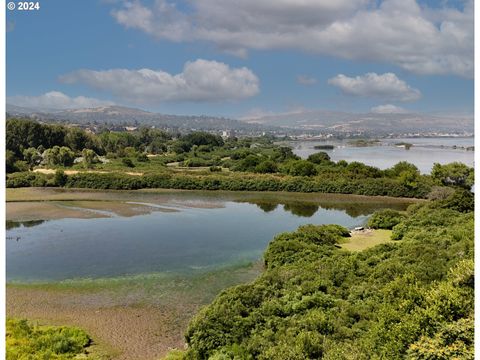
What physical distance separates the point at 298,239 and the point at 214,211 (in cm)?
1666

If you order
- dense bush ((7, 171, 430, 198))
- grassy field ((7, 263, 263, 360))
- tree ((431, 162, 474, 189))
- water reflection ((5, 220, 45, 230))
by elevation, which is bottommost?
grassy field ((7, 263, 263, 360))

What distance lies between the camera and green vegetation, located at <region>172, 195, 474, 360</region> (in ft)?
29.6

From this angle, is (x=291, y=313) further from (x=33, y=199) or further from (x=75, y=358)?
(x=33, y=199)

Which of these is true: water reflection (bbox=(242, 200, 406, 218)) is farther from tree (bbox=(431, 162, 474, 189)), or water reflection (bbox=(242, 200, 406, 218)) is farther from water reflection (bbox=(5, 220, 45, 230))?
water reflection (bbox=(5, 220, 45, 230))

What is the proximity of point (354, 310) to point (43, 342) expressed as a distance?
9.16 meters

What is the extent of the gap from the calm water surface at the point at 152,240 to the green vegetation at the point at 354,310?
752 centimetres

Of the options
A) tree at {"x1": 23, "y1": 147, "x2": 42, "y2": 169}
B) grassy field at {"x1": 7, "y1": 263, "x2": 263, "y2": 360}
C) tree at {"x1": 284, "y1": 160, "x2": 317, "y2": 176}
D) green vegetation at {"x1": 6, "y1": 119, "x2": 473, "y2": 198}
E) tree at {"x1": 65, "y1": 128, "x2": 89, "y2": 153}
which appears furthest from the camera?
tree at {"x1": 65, "y1": 128, "x2": 89, "y2": 153}

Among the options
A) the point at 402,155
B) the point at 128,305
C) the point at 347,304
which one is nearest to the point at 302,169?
the point at 128,305

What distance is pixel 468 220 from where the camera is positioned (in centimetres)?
2466

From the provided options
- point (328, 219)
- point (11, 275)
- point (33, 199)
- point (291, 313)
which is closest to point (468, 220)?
point (328, 219)

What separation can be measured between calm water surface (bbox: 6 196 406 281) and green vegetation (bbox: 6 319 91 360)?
693cm

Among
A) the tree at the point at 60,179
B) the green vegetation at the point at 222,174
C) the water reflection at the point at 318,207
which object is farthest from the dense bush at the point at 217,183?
the water reflection at the point at 318,207

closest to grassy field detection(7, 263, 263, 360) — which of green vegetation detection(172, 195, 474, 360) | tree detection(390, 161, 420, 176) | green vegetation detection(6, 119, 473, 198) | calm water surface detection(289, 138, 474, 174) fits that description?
green vegetation detection(172, 195, 474, 360)

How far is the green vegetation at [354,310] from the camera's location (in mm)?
9016
